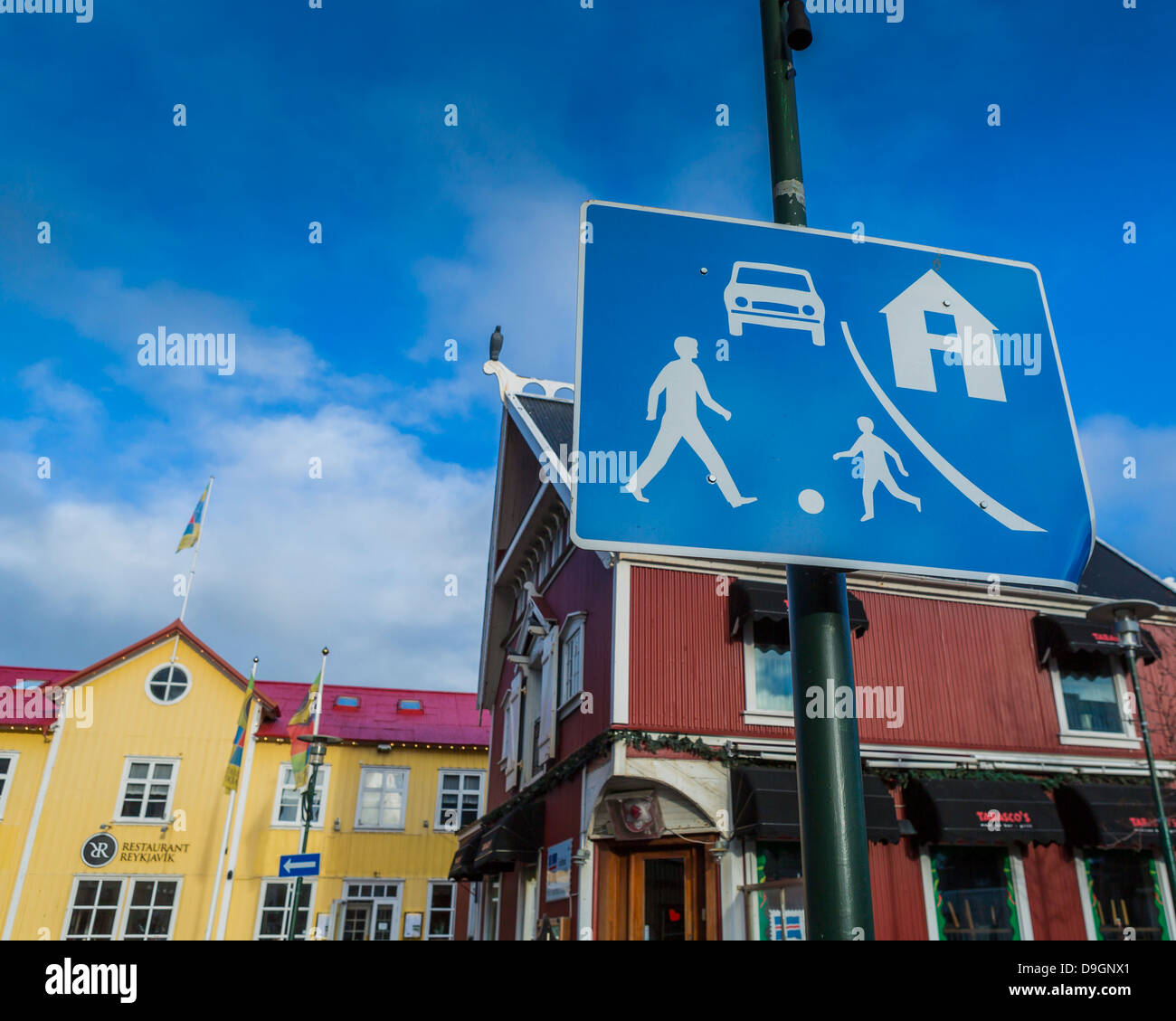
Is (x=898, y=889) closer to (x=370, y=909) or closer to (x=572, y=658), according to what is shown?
(x=572, y=658)

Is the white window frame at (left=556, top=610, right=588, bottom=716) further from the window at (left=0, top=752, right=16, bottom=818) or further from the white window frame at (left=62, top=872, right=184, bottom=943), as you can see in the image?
the window at (left=0, top=752, right=16, bottom=818)

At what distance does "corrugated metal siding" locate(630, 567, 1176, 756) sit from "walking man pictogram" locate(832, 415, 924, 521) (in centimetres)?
1132

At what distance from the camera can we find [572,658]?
1625 centimetres

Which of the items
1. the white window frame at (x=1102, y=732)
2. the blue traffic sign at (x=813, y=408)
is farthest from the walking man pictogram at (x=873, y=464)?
the white window frame at (x=1102, y=732)

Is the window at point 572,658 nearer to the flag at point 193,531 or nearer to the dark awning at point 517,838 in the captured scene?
the dark awning at point 517,838

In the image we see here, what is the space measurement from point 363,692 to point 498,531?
46.9ft

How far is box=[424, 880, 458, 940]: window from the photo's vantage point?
28.9m

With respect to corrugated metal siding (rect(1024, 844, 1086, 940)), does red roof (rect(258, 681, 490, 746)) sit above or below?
above

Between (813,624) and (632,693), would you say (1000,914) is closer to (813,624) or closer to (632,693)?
(632,693)

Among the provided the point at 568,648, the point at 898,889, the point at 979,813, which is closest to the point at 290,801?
the point at 568,648

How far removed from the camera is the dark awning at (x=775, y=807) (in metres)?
12.1

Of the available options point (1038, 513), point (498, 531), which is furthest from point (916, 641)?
point (1038, 513)

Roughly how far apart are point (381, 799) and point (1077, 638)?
22827mm

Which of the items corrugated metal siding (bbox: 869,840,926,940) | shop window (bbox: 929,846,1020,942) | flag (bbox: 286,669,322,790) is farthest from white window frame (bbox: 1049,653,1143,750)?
flag (bbox: 286,669,322,790)
